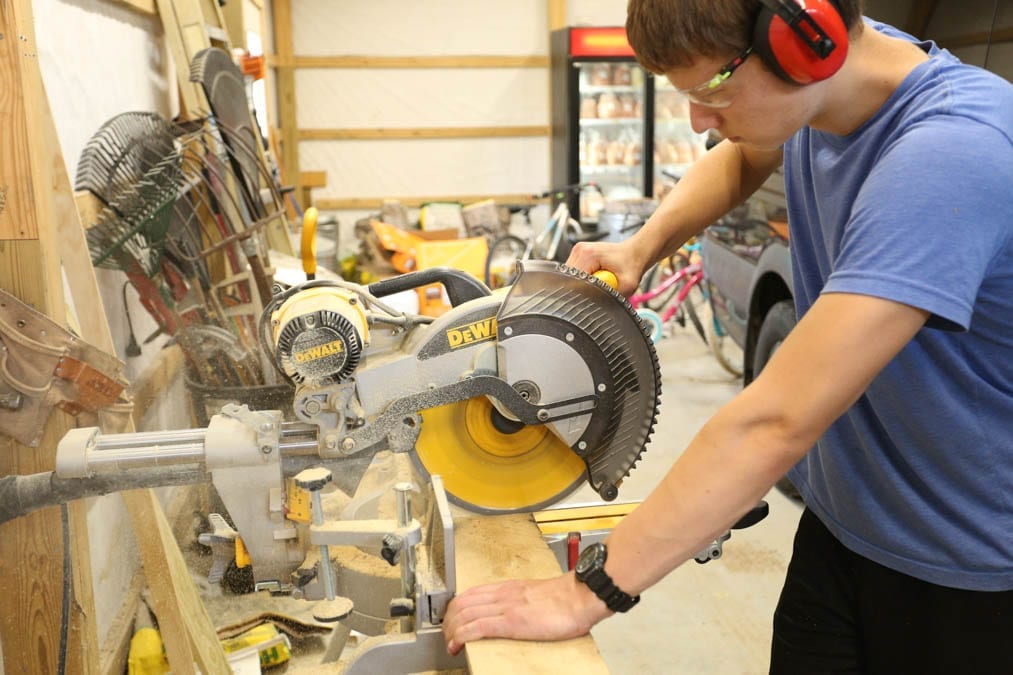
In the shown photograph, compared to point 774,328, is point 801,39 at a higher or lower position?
higher

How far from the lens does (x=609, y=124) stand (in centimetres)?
867

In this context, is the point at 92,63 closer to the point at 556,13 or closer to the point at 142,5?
the point at 142,5

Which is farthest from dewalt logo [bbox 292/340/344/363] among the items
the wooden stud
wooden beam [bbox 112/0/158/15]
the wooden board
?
the wooden stud

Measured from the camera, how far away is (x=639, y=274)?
150 centimetres

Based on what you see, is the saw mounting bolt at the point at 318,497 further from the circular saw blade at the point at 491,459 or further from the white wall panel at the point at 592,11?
the white wall panel at the point at 592,11

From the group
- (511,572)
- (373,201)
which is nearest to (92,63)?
(511,572)

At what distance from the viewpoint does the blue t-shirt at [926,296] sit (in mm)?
879

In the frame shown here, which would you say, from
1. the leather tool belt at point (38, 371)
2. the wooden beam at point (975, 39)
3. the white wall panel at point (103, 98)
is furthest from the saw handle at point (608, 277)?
the wooden beam at point (975, 39)

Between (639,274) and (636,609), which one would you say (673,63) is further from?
(636,609)

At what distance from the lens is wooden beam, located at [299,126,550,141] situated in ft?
27.1

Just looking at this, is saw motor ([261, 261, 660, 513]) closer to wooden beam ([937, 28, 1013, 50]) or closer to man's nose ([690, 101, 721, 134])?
man's nose ([690, 101, 721, 134])

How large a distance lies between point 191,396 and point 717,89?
8.65ft

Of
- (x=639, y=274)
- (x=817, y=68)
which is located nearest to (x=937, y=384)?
(x=817, y=68)

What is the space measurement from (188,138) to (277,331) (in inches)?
72.4
